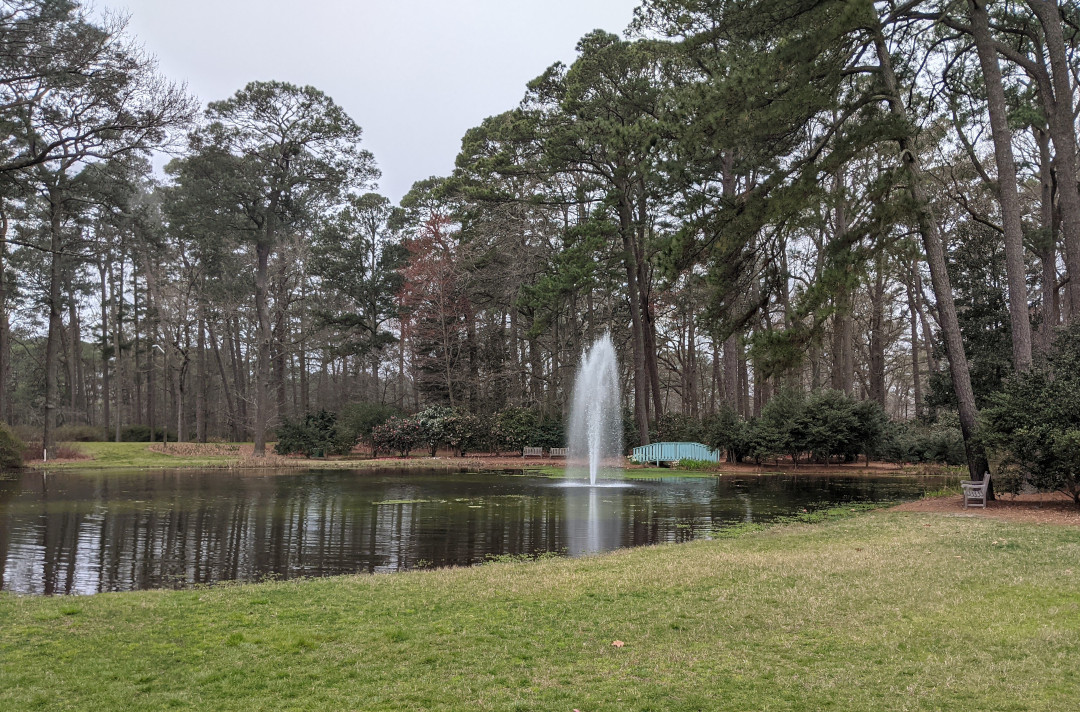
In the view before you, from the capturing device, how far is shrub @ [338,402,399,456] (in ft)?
113

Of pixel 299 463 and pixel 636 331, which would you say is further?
pixel 636 331

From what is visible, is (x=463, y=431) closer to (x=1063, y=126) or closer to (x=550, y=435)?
(x=550, y=435)

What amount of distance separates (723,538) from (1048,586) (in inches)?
186

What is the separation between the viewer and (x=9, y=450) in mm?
22062

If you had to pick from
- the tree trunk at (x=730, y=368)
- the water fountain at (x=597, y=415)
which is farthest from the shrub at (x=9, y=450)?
the tree trunk at (x=730, y=368)

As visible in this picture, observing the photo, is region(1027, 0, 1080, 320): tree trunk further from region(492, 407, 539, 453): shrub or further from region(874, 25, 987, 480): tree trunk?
region(492, 407, 539, 453): shrub

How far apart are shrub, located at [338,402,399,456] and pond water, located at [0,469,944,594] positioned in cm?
1153

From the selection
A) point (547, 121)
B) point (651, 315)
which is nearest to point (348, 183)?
point (547, 121)

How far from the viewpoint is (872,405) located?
25.8m

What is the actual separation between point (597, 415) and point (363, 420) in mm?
13402

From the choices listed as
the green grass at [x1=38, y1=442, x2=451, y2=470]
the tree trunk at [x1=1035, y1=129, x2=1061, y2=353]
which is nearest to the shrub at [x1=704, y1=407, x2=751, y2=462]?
the tree trunk at [x1=1035, y1=129, x2=1061, y2=353]

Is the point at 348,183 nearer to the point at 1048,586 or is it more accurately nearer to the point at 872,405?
the point at 872,405

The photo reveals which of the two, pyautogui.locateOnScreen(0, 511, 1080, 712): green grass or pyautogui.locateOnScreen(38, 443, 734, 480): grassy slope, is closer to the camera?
pyautogui.locateOnScreen(0, 511, 1080, 712): green grass

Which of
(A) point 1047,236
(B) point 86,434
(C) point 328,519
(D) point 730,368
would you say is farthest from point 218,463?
(A) point 1047,236
